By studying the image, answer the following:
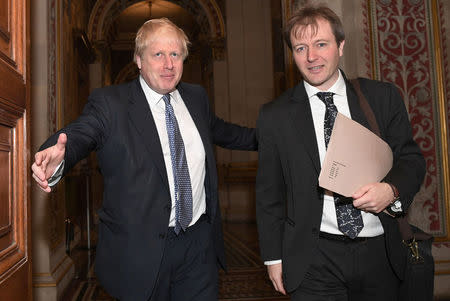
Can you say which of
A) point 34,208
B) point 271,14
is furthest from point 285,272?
point 271,14

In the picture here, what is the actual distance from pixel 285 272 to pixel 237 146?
1059mm

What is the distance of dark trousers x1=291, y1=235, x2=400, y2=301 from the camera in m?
2.04

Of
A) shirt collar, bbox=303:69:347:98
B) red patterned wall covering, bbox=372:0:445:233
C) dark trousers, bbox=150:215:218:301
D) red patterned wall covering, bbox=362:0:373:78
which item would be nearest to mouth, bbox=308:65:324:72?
shirt collar, bbox=303:69:347:98

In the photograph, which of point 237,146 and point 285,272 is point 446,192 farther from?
point 285,272

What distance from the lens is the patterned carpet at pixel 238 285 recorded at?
15.8ft

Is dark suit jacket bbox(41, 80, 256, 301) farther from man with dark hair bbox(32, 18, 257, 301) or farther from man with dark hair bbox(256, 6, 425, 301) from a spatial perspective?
man with dark hair bbox(256, 6, 425, 301)

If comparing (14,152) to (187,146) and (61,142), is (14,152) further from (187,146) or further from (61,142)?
(187,146)

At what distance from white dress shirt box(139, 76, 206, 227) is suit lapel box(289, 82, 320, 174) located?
586mm

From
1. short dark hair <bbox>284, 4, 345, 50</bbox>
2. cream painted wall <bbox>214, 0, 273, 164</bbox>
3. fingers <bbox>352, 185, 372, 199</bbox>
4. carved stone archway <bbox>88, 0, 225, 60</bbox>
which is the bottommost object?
fingers <bbox>352, 185, 372, 199</bbox>

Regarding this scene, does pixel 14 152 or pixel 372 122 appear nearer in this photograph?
pixel 14 152

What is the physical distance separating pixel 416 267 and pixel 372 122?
692 millimetres

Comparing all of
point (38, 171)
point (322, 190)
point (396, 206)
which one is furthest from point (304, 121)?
point (38, 171)

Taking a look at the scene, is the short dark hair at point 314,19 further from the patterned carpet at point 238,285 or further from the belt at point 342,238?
the patterned carpet at point 238,285

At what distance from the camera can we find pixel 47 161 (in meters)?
1.74
